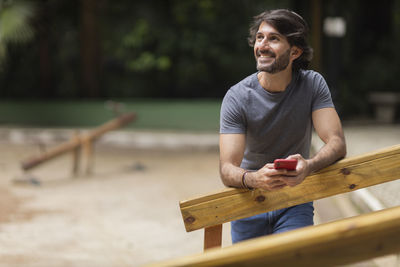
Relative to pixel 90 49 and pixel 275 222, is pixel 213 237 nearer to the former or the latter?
pixel 275 222

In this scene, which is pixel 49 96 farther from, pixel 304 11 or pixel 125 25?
pixel 304 11

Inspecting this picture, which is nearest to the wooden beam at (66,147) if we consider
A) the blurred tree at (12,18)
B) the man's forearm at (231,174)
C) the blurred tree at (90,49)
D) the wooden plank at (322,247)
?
the blurred tree at (12,18)

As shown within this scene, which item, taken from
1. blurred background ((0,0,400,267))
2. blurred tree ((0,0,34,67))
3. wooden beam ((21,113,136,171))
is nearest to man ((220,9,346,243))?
blurred background ((0,0,400,267))

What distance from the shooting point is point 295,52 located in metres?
2.20

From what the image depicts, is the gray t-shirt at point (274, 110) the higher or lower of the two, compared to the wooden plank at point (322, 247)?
higher

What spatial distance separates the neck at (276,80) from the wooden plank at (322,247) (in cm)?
103

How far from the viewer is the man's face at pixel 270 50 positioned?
2123mm

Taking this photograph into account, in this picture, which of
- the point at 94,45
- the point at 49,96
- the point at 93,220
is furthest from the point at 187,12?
the point at 93,220

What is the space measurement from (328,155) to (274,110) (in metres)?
0.33

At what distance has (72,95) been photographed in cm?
1412

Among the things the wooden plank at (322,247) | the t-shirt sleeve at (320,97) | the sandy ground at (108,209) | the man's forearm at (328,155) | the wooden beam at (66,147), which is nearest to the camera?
the wooden plank at (322,247)

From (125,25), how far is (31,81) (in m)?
3.07

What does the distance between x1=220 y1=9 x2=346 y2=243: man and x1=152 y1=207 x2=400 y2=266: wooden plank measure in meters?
0.77

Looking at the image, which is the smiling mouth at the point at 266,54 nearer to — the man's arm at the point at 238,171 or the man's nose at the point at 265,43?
the man's nose at the point at 265,43
